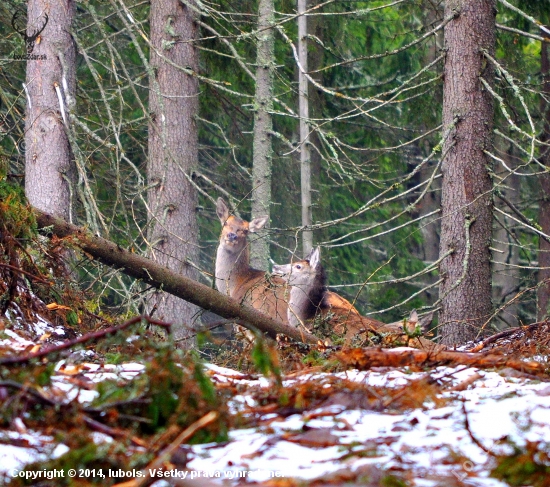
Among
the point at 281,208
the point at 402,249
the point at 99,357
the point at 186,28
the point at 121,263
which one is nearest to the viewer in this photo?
the point at 99,357

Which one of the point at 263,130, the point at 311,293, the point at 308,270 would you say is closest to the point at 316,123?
the point at 263,130

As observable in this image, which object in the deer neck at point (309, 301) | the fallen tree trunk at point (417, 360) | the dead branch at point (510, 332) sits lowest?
the fallen tree trunk at point (417, 360)

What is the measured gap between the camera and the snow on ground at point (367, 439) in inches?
106

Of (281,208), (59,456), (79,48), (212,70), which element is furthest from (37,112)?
(281,208)

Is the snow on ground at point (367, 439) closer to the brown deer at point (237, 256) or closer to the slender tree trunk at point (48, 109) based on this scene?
the slender tree trunk at point (48, 109)

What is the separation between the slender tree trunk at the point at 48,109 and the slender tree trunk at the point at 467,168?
4.22 meters

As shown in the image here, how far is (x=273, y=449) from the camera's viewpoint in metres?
2.86

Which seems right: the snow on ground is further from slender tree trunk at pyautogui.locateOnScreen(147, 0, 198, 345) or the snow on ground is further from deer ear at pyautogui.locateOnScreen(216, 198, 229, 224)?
deer ear at pyautogui.locateOnScreen(216, 198, 229, 224)

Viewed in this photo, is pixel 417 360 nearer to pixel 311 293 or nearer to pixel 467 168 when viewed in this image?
pixel 467 168

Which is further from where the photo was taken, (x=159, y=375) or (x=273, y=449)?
(x=159, y=375)

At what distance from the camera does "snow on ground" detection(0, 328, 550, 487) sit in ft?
8.86

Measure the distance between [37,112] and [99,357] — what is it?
4391mm

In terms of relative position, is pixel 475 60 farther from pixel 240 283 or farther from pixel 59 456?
pixel 59 456

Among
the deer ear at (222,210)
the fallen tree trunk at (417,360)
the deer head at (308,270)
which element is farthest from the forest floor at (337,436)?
the deer ear at (222,210)
